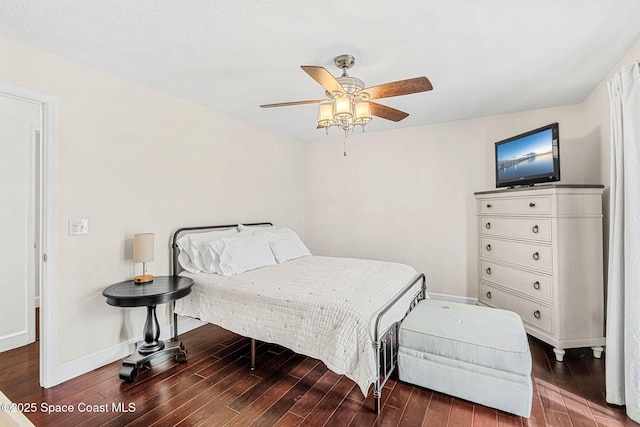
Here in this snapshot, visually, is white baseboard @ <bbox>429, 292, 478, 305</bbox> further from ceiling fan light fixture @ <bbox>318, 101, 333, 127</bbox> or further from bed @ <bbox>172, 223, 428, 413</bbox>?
ceiling fan light fixture @ <bbox>318, 101, 333, 127</bbox>

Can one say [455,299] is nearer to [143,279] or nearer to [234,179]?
[234,179]

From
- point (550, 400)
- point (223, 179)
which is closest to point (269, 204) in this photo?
point (223, 179)

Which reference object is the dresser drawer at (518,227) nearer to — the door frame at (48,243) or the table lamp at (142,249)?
the table lamp at (142,249)

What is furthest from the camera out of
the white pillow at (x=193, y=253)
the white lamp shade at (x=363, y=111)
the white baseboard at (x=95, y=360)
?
the white pillow at (x=193, y=253)

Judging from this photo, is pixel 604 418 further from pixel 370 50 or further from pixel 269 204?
pixel 269 204

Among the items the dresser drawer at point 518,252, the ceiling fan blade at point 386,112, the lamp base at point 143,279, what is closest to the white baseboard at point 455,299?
the dresser drawer at point 518,252

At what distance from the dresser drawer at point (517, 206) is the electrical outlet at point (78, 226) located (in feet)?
12.8

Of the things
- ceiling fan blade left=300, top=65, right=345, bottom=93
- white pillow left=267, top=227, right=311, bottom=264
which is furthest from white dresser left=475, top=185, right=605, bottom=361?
white pillow left=267, top=227, right=311, bottom=264

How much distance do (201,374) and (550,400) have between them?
2.57 metres

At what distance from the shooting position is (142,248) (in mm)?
2623

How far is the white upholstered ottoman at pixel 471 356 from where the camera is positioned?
1.95 metres

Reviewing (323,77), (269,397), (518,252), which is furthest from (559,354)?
(323,77)

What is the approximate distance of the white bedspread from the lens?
6.46 feet

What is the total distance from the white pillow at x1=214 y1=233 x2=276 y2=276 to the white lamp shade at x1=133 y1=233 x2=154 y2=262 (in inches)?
22.1
